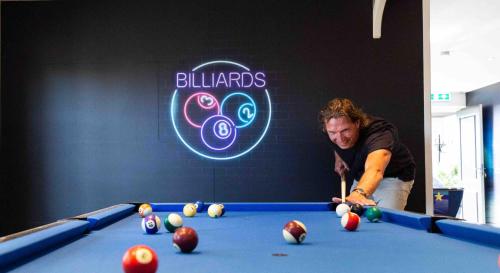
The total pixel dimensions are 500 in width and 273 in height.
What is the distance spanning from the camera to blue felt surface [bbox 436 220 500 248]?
5.90ft

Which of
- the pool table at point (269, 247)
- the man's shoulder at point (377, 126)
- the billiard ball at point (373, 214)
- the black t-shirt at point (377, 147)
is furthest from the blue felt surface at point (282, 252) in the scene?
the man's shoulder at point (377, 126)

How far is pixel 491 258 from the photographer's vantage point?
1601 millimetres

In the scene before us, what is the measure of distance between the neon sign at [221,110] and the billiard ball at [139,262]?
11.3 feet

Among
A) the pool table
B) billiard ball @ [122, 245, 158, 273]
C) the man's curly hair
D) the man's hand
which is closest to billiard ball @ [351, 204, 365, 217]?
the pool table

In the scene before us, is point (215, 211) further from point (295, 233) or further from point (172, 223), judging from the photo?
point (295, 233)

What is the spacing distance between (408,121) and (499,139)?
18.2 feet

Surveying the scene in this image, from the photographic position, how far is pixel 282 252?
1.78m

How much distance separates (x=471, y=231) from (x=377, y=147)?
1.66m

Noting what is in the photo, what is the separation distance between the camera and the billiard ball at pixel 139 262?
51.2 inches

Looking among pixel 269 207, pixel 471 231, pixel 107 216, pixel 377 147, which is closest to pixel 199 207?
pixel 269 207

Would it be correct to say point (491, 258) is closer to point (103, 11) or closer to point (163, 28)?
point (163, 28)

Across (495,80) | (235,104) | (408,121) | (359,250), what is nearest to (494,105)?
(495,80)

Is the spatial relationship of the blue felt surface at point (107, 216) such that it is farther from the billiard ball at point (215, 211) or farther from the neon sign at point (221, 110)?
the neon sign at point (221, 110)

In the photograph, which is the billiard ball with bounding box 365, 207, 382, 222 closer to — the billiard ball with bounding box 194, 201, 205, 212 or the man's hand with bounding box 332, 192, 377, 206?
the man's hand with bounding box 332, 192, 377, 206
